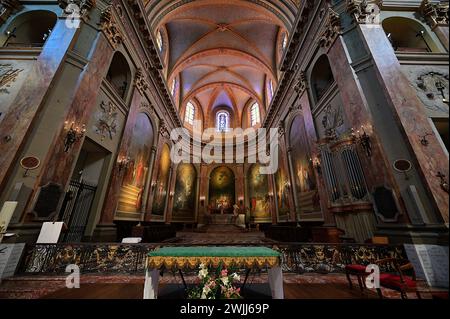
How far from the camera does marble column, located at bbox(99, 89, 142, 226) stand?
700 centimetres

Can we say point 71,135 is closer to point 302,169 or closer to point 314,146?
point 314,146

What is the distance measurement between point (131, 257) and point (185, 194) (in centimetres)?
1337

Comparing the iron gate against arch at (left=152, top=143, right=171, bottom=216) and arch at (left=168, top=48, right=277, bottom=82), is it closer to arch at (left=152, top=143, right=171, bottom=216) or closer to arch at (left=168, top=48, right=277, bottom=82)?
arch at (left=152, top=143, right=171, bottom=216)

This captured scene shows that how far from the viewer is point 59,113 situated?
5195mm

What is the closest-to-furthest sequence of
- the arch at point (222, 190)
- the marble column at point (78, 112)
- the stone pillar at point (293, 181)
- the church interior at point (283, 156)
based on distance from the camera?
the church interior at point (283, 156) < the marble column at point (78, 112) < the stone pillar at point (293, 181) < the arch at point (222, 190)

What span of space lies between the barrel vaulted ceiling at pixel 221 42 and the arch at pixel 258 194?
7.15 m

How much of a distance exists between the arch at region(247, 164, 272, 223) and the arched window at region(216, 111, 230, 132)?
6.25 metres

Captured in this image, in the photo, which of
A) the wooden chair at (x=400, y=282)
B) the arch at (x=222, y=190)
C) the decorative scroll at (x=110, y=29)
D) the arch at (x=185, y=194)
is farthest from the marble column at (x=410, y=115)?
the arch at (x=222, y=190)

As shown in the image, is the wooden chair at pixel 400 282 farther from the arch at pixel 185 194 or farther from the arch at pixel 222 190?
the arch at pixel 222 190

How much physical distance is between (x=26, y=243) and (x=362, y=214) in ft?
28.9

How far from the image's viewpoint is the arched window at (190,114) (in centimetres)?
2053

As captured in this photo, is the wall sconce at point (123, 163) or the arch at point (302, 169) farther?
the arch at point (302, 169)

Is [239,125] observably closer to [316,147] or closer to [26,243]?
[316,147]

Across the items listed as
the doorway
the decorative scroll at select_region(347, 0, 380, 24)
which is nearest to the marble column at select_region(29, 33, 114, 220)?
the doorway
